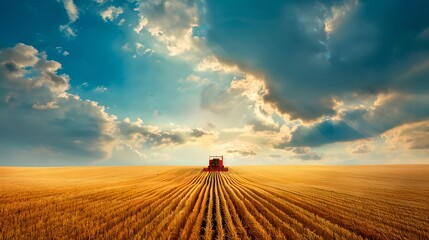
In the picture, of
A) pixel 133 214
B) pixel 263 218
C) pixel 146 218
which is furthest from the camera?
pixel 133 214

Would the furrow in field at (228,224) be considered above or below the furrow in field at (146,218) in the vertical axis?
below

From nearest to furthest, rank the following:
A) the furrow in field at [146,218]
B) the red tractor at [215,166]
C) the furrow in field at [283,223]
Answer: the furrow in field at [283,223] → the furrow in field at [146,218] → the red tractor at [215,166]

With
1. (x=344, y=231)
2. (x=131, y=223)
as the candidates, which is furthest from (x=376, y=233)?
(x=131, y=223)

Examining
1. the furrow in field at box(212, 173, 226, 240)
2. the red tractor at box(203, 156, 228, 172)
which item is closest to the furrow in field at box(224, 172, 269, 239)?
the furrow in field at box(212, 173, 226, 240)

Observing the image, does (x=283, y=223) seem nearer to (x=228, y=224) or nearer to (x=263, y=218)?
(x=263, y=218)

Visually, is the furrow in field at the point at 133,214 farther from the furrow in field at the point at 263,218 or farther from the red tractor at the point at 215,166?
the red tractor at the point at 215,166

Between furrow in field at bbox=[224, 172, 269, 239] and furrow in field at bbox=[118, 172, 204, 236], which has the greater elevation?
furrow in field at bbox=[118, 172, 204, 236]

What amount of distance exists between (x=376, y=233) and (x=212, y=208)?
6.85 metres

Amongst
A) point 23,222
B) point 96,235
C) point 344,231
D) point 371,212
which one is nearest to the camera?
point 96,235

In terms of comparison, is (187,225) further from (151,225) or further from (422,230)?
(422,230)

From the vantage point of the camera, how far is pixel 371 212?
12742mm

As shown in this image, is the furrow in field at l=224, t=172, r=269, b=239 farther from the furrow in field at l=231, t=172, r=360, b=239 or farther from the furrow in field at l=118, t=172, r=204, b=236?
the furrow in field at l=118, t=172, r=204, b=236

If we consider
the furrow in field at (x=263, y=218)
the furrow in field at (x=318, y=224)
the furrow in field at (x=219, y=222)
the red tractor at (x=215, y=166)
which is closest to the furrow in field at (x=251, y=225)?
the furrow in field at (x=263, y=218)

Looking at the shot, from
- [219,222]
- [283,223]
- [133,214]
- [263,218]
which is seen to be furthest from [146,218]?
[283,223]
